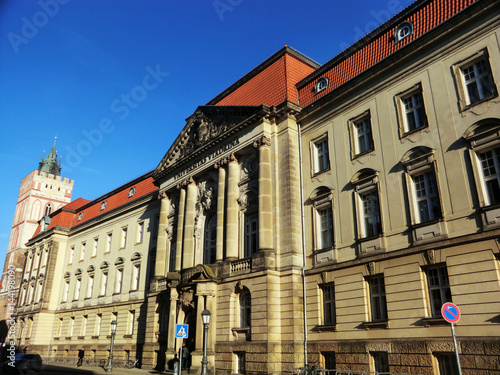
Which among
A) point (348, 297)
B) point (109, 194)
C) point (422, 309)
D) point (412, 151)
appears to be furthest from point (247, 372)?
point (109, 194)

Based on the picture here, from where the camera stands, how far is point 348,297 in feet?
70.3

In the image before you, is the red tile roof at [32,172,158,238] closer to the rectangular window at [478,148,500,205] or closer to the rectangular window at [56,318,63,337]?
A: the rectangular window at [56,318,63,337]

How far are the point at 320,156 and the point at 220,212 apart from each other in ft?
25.3

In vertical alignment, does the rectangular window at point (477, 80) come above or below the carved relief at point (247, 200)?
above

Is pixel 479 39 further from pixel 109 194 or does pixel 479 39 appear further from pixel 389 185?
pixel 109 194

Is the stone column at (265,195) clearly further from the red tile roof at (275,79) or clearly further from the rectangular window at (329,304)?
the rectangular window at (329,304)

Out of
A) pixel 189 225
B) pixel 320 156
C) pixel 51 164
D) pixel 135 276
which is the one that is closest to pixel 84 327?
pixel 135 276

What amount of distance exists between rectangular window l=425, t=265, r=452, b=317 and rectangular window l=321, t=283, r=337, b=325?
5.54 meters

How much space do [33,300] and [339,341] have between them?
4633 centimetres

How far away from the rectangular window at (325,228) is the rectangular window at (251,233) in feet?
14.2

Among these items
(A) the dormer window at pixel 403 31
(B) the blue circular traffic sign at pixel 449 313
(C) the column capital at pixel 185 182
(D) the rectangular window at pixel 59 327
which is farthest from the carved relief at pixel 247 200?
(D) the rectangular window at pixel 59 327

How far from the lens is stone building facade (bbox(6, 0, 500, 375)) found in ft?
57.4

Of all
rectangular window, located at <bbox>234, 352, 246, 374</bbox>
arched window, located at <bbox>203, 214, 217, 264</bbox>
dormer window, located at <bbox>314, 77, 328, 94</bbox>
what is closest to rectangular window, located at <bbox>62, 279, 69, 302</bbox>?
arched window, located at <bbox>203, 214, 217, 264</bbox>

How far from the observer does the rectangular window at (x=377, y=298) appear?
1998cm
